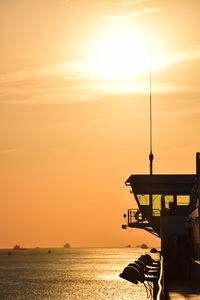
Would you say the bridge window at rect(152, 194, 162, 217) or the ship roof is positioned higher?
the ship roof

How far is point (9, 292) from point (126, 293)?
2514 cm

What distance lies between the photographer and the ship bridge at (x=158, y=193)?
80312mm

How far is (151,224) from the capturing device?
8288cm

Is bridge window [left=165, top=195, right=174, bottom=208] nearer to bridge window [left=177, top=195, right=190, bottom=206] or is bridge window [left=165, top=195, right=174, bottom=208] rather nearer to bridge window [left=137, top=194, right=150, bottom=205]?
bridge window [left=177, top=195, right=190, bottom=206]

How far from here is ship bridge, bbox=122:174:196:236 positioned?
263 feet

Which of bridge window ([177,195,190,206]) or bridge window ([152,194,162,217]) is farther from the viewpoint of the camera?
bridge window ([177,195,190,206])

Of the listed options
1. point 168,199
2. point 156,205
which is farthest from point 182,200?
point 156,205

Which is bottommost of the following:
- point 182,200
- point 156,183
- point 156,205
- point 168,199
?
point 156,205

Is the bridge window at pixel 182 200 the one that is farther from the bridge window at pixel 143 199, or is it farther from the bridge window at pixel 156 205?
the bridge window at pixel 143 199

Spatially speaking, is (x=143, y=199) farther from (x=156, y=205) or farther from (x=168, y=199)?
(x=168, y=199)

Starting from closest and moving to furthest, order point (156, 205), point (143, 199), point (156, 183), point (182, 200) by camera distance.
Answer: point (156, 183), point (143, 199), point (156, 205), point (182, 200)

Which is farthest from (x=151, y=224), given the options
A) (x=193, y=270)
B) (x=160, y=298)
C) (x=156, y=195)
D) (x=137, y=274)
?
(x=160, y=298)

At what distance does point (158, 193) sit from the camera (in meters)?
80.5

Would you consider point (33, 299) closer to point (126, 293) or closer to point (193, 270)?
point (126, 293)
